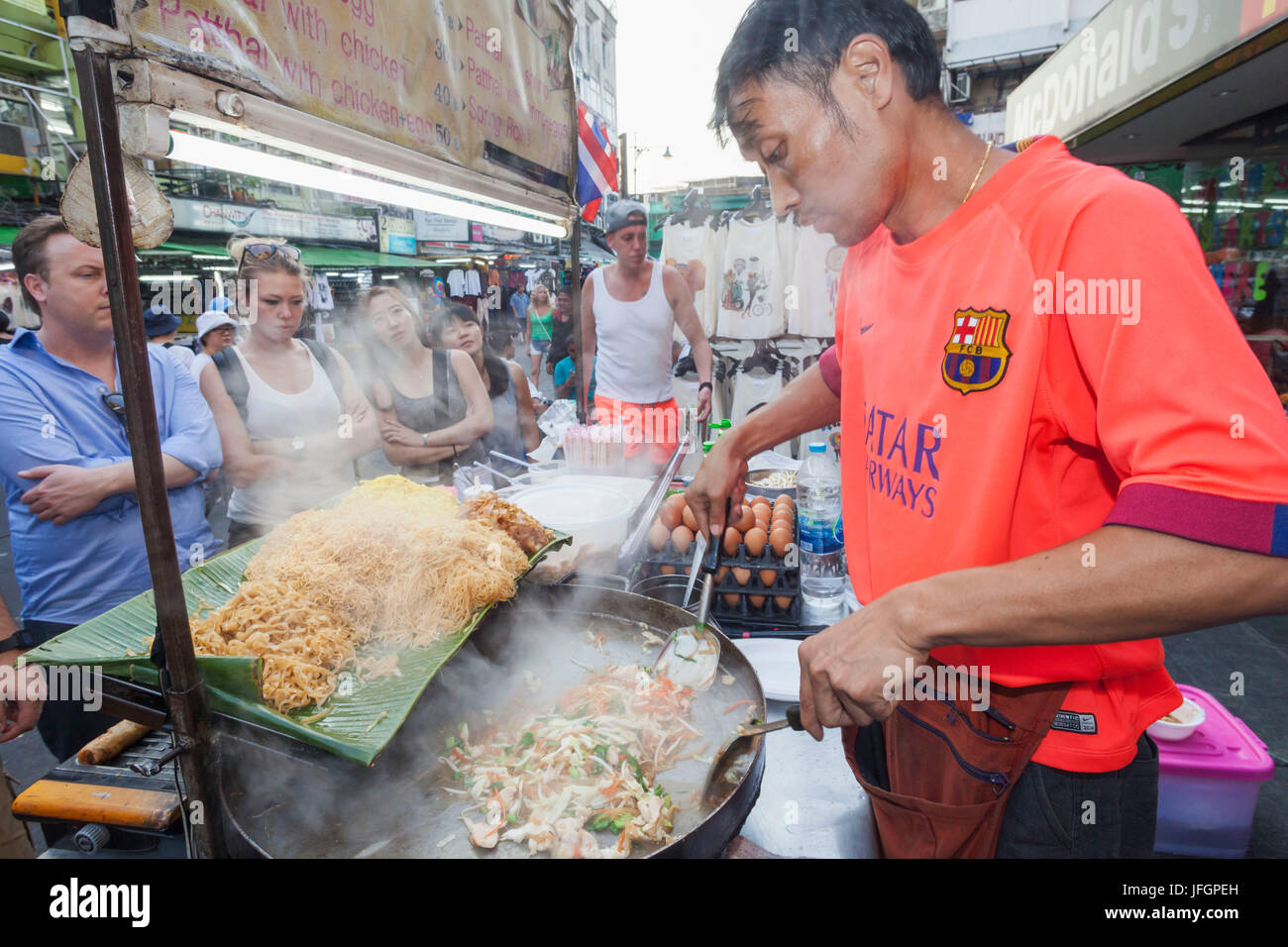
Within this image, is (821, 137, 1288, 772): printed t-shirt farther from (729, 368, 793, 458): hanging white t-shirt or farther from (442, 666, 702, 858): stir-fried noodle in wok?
(729, 368, 793, 458): hanging white t-shirt

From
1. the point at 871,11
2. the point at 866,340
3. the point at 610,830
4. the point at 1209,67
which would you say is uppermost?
the point at 1209,67

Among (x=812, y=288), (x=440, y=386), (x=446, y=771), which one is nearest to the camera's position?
(x=446, y=771)

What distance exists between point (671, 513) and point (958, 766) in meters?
1.82

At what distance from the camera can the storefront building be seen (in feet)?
17.7

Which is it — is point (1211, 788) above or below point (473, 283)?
below

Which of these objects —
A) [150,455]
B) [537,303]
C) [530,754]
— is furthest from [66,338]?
[537,303]

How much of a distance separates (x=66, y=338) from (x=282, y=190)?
24.8 m

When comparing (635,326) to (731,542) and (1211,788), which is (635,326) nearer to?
(731,542)

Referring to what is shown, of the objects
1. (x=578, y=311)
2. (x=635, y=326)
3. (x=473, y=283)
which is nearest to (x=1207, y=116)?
(x=635, y=326)

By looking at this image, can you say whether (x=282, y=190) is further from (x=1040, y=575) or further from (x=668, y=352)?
(x=1040, y=575)

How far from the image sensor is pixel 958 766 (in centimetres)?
156

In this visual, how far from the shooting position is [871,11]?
5.02 feet

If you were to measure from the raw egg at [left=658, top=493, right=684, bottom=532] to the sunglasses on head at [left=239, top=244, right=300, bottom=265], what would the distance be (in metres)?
3.31

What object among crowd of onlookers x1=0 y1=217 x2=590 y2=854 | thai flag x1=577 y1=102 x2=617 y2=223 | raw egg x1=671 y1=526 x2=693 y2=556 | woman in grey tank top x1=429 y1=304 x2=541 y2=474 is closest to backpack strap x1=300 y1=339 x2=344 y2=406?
crowd of onlookers x1=0 y1=217 x2=590 y2=854
